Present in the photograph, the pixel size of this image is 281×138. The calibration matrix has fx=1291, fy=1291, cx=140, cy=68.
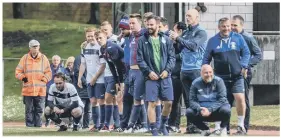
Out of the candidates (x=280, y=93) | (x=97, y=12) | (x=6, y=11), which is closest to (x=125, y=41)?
(x=280, y=93)

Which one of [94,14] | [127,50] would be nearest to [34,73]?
[127,50]

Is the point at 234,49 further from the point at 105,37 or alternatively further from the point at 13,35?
the point at 13,35

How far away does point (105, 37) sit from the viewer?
66.9 feet

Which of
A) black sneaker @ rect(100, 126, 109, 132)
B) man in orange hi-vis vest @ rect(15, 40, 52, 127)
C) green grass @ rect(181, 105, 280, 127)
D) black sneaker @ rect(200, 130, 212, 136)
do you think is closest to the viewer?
black sneaker @ rect(200, 130, 212, 136)

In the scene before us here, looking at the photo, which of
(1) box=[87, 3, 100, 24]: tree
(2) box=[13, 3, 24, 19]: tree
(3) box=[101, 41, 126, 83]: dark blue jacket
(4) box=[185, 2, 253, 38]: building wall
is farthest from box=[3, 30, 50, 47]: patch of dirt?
(3) box=[101, 41, 126, 83]: dark blue jacket

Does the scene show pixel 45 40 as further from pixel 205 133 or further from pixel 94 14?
pixel 205 133

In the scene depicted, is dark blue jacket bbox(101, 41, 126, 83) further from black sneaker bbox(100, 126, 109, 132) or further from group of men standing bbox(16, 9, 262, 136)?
black sneaker bbox(100, 126, 109, 132)

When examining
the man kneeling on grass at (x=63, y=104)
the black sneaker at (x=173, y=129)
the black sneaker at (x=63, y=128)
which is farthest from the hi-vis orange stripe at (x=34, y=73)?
the black sneaker at (x=173, y=129)

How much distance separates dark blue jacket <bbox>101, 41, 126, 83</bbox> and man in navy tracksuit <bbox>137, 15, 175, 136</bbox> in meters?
1.76

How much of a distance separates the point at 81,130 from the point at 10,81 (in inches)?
740

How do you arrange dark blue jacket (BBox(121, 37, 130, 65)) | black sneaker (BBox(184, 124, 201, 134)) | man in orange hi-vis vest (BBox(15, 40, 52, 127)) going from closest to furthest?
black sneaker (BBox(184, 124, 201, 134)), dark blue jacket (BBox(121, 37, 130, 65)), man in orange hi-vis vest (BBox(15, 40, 52, 127))

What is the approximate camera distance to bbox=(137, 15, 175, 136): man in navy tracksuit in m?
18.3

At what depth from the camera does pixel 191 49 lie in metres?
19.1

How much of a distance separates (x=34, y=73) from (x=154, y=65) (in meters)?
6.51
